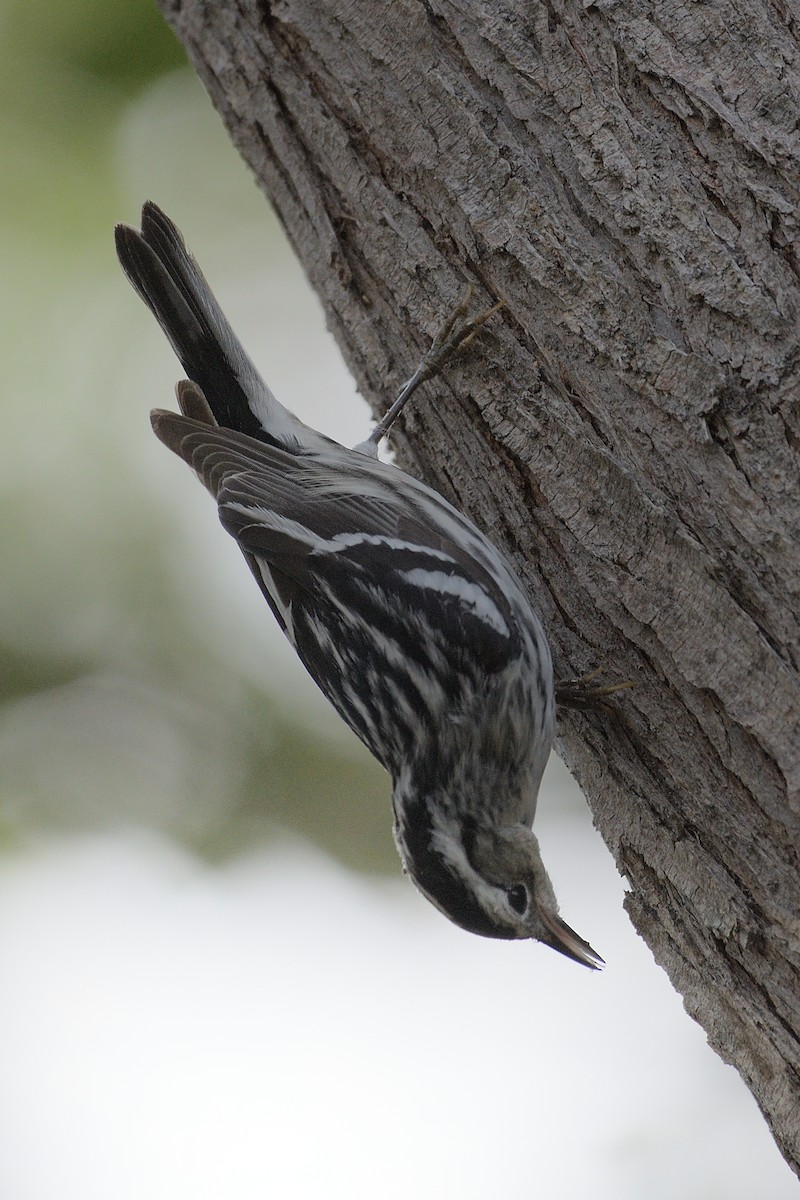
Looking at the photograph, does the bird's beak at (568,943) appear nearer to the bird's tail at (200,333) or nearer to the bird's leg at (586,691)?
the bird's leg at (586,691)

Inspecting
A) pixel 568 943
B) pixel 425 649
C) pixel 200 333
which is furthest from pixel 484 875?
pixel 200 333


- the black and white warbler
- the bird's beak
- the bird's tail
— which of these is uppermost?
the bird's tail

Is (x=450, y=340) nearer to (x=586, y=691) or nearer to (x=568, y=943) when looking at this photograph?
(x=586, y=691)

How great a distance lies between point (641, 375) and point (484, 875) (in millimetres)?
1330

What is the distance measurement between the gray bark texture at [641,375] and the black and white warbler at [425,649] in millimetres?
101

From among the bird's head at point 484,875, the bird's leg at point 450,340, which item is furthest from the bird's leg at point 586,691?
the bird's leg at point 450,340

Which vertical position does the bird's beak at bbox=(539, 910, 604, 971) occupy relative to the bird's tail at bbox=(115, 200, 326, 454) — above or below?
below

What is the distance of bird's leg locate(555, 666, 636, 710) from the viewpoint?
2391 millimetres

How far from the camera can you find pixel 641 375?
2.29m

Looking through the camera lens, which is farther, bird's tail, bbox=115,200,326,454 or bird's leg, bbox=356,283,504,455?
bird's tail, bbox=115,200,326,454

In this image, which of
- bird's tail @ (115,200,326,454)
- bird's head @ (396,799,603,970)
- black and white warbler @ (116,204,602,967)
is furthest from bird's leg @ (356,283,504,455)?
bird's head @ (396,799,603,970)

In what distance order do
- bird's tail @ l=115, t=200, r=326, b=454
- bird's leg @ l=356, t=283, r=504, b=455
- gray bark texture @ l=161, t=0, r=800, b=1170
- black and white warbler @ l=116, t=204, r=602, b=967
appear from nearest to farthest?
gray bark texture @ l=161, t=0, r=800, b=1170, bird's leg @ l=356, t=283, r=504, b=455, black and white warbler @ l=116, t=204, r=602, b=967, bird's tail @ l=115, t=200, r=326, b=454

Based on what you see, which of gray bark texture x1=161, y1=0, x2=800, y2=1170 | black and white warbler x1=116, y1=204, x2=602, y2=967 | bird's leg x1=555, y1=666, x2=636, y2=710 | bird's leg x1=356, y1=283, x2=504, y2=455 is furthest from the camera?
black and white warbler x1=116, y1=204, x2=602, y2=967

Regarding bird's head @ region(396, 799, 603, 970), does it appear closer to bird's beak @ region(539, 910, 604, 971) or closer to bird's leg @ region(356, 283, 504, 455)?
bird's beak @ region(539, 910, 604, 971)
